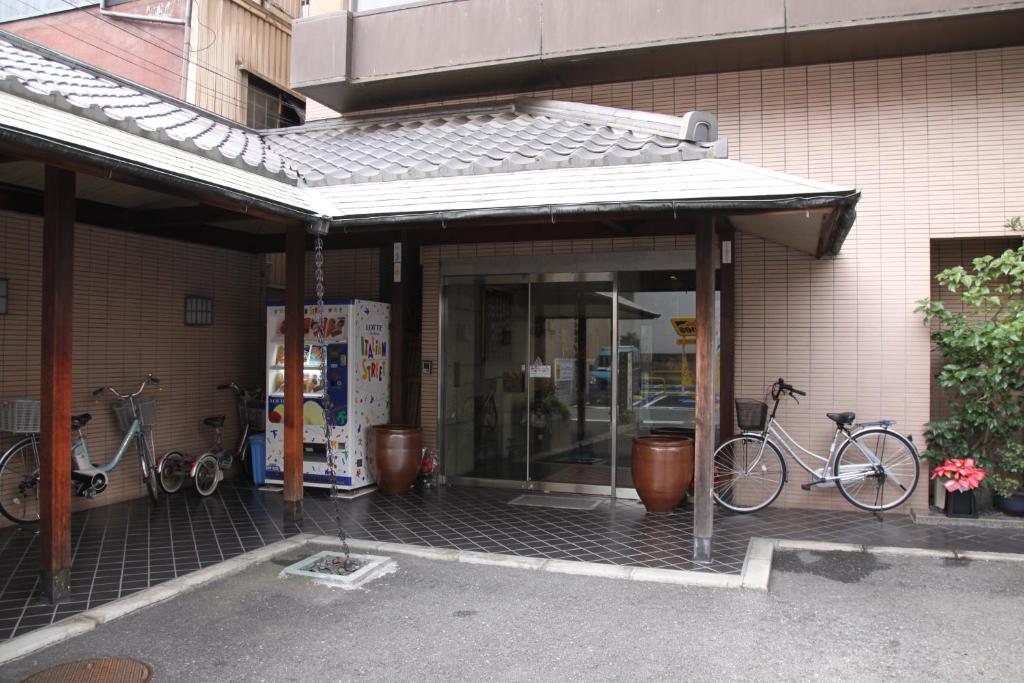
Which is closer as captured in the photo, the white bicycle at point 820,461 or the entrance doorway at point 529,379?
the white bicycle at point 820,461

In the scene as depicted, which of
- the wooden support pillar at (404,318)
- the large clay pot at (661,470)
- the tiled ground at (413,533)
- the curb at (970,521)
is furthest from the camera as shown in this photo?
the wooden support pillar at (404,318)

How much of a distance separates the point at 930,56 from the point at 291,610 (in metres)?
8.36

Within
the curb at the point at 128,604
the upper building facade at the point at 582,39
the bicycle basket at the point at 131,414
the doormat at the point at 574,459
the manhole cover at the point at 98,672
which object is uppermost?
the upper building facade at the point at 582,39

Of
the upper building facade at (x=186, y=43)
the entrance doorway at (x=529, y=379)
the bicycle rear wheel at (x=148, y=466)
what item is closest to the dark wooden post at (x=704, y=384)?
the entrance doorway at (x=529, y=379)

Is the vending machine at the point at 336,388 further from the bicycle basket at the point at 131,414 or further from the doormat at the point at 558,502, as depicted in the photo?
the doormat at the point at 558,502

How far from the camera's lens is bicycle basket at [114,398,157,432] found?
8.22m

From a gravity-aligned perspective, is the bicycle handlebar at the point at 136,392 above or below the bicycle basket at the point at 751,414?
above

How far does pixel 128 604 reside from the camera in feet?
16.9

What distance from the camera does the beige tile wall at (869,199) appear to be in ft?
26.0

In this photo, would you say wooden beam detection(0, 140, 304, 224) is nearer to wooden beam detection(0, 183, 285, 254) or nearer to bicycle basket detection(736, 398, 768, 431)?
wooden beam detection(0, 183, 285, 254)

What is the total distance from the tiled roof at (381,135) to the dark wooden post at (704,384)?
2.78 feet

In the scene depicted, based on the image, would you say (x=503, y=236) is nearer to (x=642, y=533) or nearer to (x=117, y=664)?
(x=642, y=533)

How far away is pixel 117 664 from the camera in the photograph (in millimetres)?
4277

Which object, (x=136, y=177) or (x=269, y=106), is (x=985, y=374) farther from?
(x=269, y=106)
